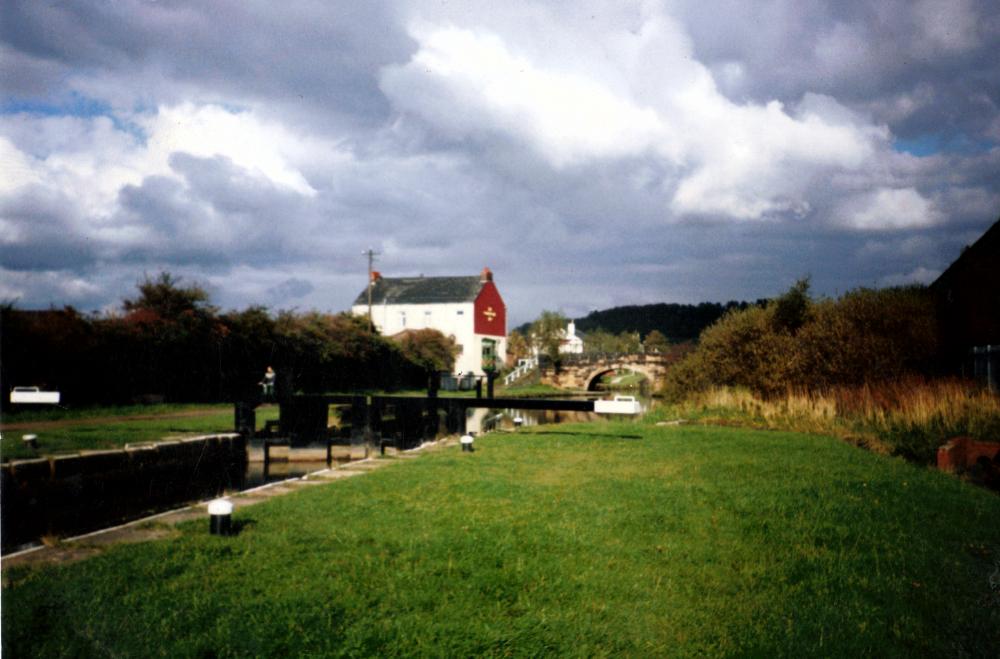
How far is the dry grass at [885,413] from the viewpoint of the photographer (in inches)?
349

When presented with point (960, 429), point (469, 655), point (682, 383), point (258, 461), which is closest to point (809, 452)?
point (960, 429)

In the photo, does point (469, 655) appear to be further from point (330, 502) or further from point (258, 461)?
point (258, 461)

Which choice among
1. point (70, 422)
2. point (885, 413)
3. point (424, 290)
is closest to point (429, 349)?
point (424, 290)

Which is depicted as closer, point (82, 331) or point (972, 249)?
point (82, 331)

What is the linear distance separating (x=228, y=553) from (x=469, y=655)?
221cm

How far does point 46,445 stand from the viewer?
5645mm

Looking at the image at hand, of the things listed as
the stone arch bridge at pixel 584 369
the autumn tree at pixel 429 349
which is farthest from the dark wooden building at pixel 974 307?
the stone arch bridge at pixel 584 369

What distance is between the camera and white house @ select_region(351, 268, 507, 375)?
46000 mm

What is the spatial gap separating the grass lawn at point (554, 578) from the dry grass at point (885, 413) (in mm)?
2452

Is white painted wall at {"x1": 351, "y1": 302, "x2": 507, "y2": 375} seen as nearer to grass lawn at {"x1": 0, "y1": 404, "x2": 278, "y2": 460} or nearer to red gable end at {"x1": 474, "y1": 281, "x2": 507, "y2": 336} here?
red gable end at {"x1": 474, "y1": 281, "x2": 507, "y2": 336}

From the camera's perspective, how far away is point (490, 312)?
161 ft

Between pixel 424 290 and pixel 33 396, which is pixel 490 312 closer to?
pixel 424 290

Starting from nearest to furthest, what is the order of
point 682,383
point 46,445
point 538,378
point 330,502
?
point 46,445 < point 330,502 < point 682,383 < point 538,378

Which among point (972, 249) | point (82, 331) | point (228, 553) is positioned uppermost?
point (972, 249)
